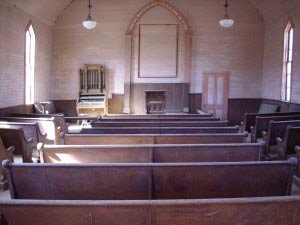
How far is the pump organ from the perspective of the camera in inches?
445

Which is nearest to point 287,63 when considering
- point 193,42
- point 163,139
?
point 193,42

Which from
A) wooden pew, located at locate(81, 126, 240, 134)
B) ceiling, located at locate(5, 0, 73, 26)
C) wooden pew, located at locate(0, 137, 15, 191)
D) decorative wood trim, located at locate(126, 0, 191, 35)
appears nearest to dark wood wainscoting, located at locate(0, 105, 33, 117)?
ceiling, located at locate(5, 0, 73, 26)

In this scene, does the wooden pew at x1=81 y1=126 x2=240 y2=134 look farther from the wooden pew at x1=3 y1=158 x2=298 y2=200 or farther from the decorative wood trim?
the decorative wood trim

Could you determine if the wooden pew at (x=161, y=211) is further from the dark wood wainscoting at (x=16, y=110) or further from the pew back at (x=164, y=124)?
the dark wood wainscoting at (x=16, y=110)

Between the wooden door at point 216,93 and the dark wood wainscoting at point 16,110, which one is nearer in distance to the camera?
the dark wood wainscoting at point 16,110

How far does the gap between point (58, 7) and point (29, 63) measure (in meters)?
2.46

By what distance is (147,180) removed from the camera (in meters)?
2.38

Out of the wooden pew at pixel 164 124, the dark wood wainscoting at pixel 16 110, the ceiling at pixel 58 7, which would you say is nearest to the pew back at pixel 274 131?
the wooden pew at pixel 164 124

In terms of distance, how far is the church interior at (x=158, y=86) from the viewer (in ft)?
10.7

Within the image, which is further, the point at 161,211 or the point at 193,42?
the point at 193,42

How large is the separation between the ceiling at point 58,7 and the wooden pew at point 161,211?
316 inches

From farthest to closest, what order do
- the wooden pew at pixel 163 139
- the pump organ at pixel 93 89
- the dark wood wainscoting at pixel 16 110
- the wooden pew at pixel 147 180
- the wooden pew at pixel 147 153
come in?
the pump organ at pixel 93 89 → the dark wood wainscoting at pixel 16 110 → the wooden pew at pixel 163 139 → the wooden pew at pixel 147 153 → the wooden pew at pixel 147 180

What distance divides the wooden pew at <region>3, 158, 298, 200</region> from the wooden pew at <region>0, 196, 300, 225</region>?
1.99 feet

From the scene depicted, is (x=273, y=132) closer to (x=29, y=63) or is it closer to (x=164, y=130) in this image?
(x=164, y=130)
